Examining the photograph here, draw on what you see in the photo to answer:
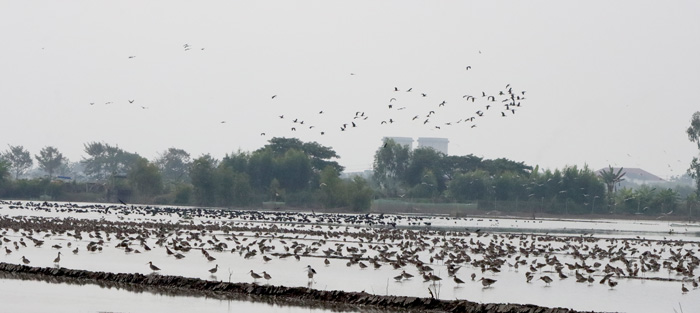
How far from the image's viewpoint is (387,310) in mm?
22328

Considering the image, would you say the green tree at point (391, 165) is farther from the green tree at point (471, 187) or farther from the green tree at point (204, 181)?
the green tree at point (204, 181)

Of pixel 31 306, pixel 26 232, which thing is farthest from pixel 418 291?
pixel 26 232

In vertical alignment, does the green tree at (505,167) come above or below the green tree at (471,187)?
above

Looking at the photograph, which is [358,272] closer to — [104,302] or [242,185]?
[104,302]

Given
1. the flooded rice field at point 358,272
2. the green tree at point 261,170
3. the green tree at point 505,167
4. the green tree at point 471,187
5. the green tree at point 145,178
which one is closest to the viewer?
the flooded rice field at point 358,272

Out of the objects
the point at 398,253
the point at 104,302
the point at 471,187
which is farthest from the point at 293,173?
the point at 104,302

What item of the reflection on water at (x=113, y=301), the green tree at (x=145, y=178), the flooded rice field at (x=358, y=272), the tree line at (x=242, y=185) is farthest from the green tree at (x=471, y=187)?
the reflection on water at (x=113, y=301)

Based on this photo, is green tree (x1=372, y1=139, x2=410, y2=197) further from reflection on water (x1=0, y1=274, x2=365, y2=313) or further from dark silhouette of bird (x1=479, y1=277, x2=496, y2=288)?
reflection on water (x1=0, y1=274, x2=365, y2=313)

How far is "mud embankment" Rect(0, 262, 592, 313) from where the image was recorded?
2225 cm

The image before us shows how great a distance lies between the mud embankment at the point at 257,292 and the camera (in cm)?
2225

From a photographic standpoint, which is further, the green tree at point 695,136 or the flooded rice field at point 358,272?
the green tree at point 695,136

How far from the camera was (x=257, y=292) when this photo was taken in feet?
80.9

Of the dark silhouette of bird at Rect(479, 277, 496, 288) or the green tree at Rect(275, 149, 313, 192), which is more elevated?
the green tree at Rect(275, 149, 313, 192)

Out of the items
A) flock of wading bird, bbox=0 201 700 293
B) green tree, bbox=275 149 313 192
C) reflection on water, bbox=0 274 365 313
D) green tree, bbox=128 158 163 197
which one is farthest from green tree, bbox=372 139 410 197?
reflection on water, bbox=0 274 365 313
